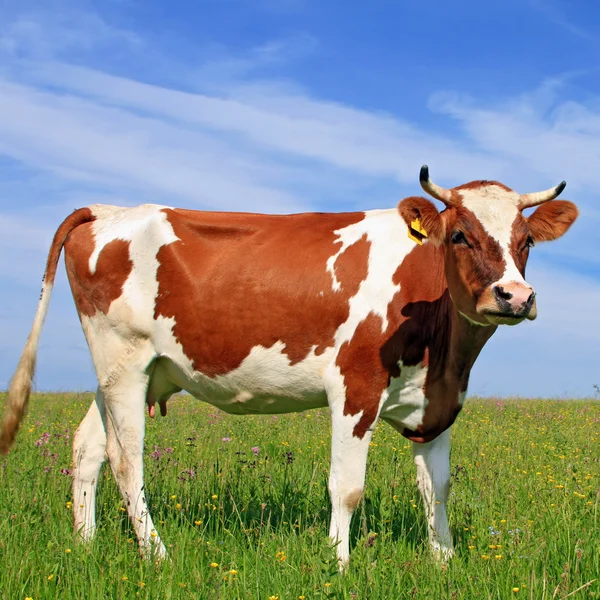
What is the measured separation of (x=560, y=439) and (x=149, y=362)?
7095 millimetres

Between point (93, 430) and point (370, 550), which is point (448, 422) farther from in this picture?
point (93, 430)

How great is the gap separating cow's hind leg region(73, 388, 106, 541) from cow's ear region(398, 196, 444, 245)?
3.61 meters

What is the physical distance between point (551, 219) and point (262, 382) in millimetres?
2757

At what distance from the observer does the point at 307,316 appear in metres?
5.79

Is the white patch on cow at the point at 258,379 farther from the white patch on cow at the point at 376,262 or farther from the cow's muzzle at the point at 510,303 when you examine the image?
the cow's muzzle at the point at 510,303

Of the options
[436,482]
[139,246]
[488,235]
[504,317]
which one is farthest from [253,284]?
[436,482]

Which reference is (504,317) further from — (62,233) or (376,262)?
(62,233)

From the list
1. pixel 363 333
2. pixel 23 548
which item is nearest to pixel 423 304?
pixel 363 333

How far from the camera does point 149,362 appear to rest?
6.46 m

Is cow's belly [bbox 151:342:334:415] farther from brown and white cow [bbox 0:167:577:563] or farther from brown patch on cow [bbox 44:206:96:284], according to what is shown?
brown patch on cow [bbox 44:206:96:284]

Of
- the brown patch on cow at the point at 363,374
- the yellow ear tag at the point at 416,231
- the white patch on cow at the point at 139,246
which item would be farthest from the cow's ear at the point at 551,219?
the white patch on cow at the point at 139,246

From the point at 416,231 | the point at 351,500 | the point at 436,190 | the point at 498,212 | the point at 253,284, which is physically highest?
the point at 436,190

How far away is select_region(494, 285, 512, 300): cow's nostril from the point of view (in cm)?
468

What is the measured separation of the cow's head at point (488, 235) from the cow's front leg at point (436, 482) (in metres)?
1.41
